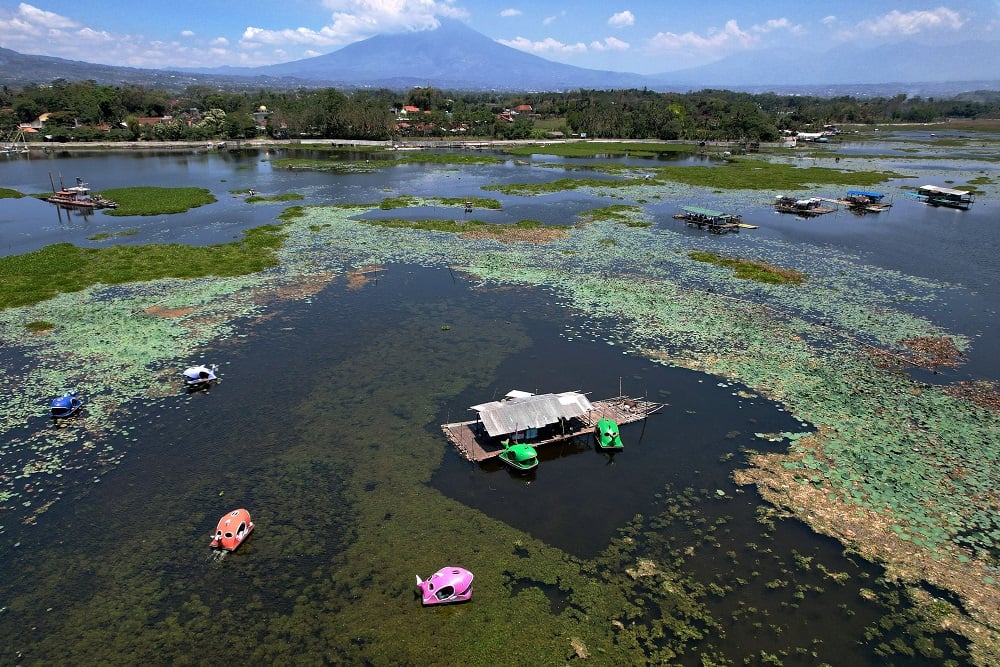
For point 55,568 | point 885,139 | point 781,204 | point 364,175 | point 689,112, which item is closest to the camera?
point 55,568

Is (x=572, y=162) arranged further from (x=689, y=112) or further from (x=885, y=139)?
(x=885, y=139)

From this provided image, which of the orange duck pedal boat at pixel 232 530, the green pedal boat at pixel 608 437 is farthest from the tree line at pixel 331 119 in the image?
the orange duck pedal boat at pixel 232 530

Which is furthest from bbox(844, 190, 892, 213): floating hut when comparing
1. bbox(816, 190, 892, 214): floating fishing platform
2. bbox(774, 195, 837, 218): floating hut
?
bbox(774, 195, 837, 218): floating hut

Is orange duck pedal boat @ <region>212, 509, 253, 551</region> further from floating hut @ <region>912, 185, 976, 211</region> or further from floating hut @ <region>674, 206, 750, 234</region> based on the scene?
floating hut @ <region>912, 185, 976, 211</region>

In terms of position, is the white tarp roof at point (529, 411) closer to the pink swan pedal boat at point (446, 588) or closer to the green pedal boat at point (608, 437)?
the green pedal boat at point (608, 437)

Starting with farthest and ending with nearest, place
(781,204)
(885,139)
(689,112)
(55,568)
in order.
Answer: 1. (689,112)
2. (885,139)
3. (781,204)
4. (55,568)

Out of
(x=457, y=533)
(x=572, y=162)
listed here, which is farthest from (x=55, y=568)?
(x=572, y=162)

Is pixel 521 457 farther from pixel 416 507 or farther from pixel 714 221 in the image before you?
pixel 714 221
